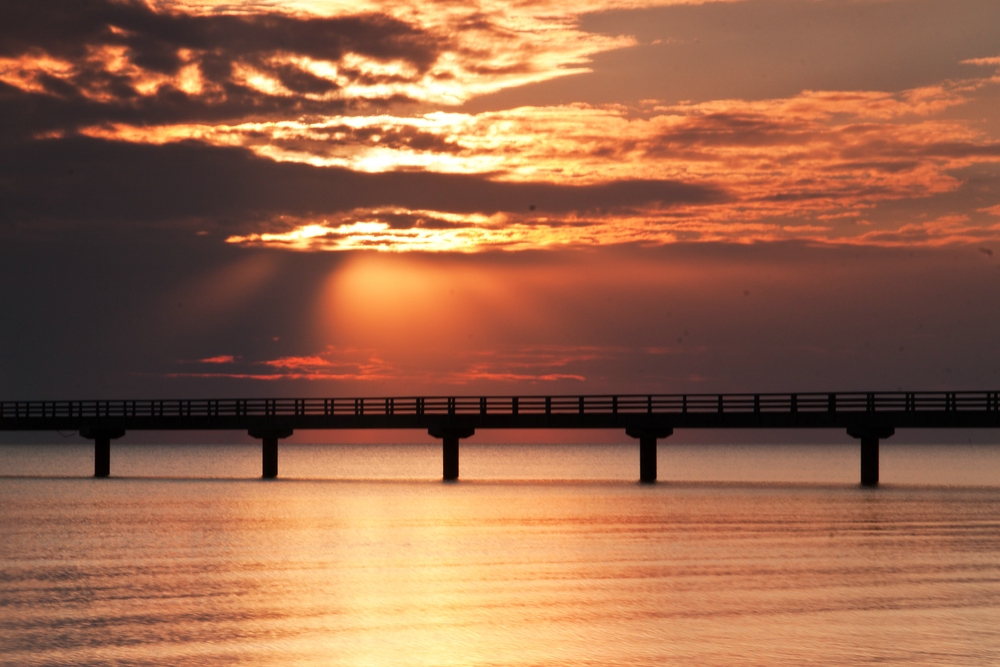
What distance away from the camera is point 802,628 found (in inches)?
796

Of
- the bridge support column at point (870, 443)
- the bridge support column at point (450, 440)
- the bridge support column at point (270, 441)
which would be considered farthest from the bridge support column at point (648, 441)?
the bridge support column at point (270, 441)

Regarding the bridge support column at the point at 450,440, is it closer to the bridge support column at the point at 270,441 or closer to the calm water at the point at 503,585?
the bridge support column at the point at 270,441

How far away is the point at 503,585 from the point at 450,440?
38.1 meters

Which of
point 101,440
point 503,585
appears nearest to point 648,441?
point 101,440

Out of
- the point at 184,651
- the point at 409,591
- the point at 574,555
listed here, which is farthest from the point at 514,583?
the point at 184,651

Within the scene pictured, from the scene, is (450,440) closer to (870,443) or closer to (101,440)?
(870,443)

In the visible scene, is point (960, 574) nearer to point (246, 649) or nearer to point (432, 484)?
point (246, 649)

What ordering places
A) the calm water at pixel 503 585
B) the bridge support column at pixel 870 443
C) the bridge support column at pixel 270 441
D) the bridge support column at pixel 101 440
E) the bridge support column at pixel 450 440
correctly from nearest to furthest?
the calm water at pixel 503 585
the bridge support column at pixel 870 443
the bridge support column at pixel 450 440
the bridge support column at pixel 270 441
the bridge support column at pixel 101 440

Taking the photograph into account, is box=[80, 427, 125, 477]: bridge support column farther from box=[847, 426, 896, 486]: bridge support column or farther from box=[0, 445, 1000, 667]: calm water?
box=[847, 426, 896, 486]: bridge support column

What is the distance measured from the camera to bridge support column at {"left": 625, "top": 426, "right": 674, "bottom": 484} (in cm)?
5859

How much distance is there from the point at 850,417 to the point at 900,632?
36.4m

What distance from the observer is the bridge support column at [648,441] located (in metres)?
58.6

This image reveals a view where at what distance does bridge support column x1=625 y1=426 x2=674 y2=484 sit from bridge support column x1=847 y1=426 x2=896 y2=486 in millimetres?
8228

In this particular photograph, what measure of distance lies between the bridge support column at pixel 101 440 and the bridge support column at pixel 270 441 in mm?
7468
